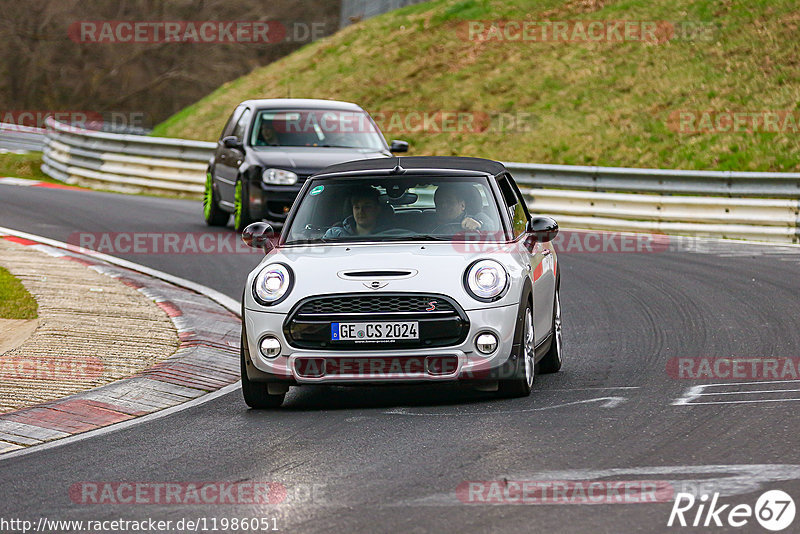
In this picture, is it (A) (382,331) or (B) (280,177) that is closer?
(A) (382,331)

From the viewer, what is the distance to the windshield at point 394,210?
346 inches

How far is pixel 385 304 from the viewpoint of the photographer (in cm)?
793

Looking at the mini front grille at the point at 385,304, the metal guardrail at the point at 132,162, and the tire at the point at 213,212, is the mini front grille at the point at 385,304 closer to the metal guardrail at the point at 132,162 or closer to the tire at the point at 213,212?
the tire at the point at 213,212

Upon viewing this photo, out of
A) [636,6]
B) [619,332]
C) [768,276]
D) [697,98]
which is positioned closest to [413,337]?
[619,332]

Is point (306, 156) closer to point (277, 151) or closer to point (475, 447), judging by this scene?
point (277, 151)

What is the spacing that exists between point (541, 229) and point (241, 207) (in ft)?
28.8

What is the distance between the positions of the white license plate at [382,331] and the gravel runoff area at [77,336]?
81.1 inches

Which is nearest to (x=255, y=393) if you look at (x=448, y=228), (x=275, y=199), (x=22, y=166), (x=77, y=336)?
(x=448, y=228)

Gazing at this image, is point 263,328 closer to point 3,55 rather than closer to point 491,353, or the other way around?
point 491,353

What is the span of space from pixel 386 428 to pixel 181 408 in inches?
64.9

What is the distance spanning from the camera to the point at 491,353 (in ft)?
26.1

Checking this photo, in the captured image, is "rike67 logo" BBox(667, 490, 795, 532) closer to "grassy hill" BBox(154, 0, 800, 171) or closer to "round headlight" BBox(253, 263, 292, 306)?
"round headlight" BBox(253, 263, 292, 306)

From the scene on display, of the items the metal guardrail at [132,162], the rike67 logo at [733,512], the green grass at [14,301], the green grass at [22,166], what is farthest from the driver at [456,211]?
the green grass at [22,166]

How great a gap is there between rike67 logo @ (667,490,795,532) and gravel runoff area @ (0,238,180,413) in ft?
14.5
